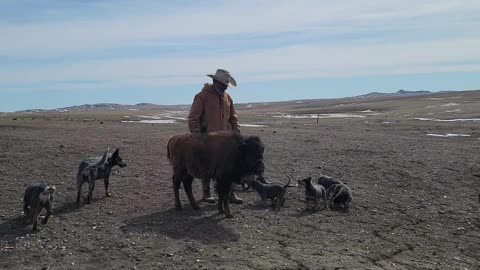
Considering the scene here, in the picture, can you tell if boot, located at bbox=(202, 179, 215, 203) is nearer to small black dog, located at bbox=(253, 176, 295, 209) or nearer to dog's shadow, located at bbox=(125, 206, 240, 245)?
dog's shadow, located at bbox=(125, 206, 240, 245)

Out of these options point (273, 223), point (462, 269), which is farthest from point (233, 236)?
point (462, 269)

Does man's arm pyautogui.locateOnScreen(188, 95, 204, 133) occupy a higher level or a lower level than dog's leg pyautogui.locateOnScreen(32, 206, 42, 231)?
higher

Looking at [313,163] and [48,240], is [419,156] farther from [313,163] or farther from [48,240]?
[48,240]

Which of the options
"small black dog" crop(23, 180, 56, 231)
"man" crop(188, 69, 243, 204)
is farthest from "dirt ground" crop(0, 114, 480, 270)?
"man" crop(188, 69, 243, 204)

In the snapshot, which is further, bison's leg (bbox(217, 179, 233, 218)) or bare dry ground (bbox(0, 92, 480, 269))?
bison's leg (bbox(217, 179, 233, 218))

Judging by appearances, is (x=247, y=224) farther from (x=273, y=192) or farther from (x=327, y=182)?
(x=327, y=182)

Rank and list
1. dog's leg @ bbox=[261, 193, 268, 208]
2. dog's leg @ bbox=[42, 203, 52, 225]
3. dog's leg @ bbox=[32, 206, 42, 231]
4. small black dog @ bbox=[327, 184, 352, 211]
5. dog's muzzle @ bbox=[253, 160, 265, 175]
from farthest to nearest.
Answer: dog's leg @ bbox=[261, 193, 268, 208]
small black dog @ bbox=[327, 184, 352, 211]
dog's muzzle @ bbox=[253, 160, 265, 175]
dog's leg @ bbox=[42, 203, 52, 225]
dog's leg @ bbox=[32, 206, 42, 231]

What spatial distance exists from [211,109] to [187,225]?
9.25 ft

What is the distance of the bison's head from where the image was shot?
33.9 feet

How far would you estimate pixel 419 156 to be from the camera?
63.3ft

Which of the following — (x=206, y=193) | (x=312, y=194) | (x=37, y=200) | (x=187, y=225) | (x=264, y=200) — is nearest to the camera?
(x=37, y=200)

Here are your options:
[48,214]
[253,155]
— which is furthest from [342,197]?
[48,214]

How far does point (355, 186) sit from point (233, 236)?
571 cm

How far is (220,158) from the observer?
412 inches
